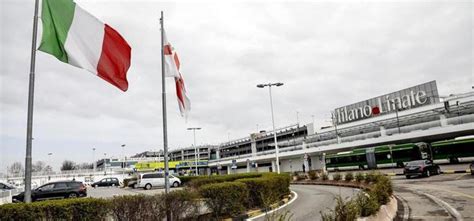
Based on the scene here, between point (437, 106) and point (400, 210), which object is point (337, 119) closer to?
point (437, 106)

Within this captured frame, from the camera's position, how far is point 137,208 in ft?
31.4

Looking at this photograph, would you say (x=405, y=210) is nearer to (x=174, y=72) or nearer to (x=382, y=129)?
(x=174, y=72)

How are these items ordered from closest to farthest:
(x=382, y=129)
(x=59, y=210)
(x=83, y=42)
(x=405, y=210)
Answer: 1. (x=59, y=210)
2. (x=83, y=42)
3. (x=405, y=210)
4. (x=382, y=129)

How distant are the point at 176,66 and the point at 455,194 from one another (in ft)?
48.9

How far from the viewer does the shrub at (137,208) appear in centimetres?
929

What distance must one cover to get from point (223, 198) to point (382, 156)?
129 ft

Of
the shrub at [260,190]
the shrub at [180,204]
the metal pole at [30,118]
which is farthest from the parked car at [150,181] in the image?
the metal pole at [30,118]

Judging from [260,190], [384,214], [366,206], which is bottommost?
[384,214]

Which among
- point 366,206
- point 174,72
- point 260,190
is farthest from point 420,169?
point 174,72

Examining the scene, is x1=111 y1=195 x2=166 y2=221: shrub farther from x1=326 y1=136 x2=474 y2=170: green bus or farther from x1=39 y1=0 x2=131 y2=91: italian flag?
x1=326 y1=136 x2=474 y2=170: green bus

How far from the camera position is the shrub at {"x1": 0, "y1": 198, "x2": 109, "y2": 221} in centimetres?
769

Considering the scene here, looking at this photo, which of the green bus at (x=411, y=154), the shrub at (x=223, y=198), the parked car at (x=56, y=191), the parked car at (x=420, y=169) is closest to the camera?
the shrub at (x=223, y=198)

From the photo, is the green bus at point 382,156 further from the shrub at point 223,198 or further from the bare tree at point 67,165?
the bare tree at point 67,165

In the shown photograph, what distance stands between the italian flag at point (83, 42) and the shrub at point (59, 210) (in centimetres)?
308
